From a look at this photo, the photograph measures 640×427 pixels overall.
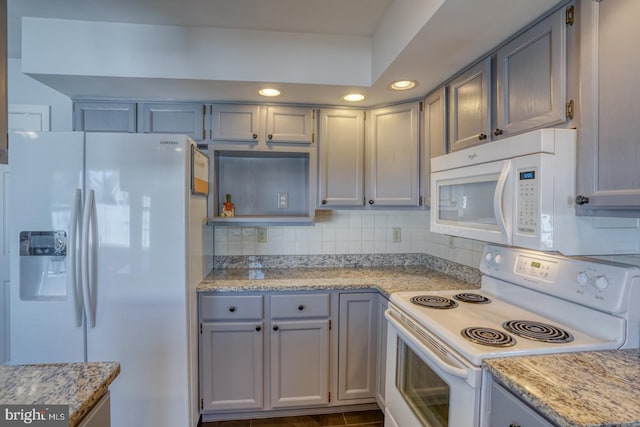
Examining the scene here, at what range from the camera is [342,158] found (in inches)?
94.7

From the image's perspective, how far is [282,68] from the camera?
2.00 m

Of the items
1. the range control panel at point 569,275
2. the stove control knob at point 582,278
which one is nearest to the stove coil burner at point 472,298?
the range control panel at point 569,275

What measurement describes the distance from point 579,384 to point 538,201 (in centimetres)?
57

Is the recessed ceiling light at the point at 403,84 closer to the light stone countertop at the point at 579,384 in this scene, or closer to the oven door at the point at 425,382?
the oven door at the point at 425,382

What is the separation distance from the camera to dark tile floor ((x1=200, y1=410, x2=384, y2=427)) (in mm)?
2074

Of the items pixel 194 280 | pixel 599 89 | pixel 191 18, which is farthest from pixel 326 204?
pixel 599 89

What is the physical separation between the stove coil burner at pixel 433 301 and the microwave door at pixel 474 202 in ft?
A: 1.12

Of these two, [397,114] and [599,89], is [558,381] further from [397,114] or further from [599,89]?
[397,114]

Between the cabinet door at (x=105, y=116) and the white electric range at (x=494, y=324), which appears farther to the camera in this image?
the cabinet door at (x=105, y=116)

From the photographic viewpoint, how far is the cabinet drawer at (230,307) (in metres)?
2.02

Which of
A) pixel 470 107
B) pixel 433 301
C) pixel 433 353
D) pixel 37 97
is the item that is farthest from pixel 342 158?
pixel 37 97

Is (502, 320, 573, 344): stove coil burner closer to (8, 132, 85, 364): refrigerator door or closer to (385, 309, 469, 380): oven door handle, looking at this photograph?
(385, 309, 469, 380): oven door handle

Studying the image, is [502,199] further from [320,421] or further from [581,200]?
[320,421]

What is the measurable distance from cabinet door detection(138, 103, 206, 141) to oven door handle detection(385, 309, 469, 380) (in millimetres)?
1775
